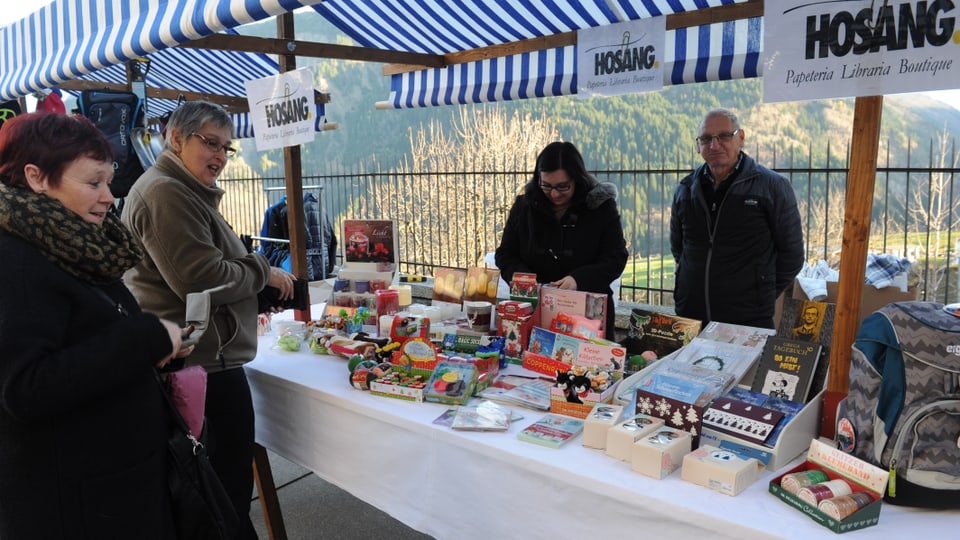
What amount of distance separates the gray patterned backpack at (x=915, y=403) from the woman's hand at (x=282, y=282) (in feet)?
5.72

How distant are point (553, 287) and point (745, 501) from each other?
113 cm

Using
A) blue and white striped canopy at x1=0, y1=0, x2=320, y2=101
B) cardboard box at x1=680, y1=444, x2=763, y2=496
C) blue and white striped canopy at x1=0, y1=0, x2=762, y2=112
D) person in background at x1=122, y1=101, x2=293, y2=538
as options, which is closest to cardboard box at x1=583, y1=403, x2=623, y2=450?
cardboard box at x1=680, y1=444, x2=763, y2=496

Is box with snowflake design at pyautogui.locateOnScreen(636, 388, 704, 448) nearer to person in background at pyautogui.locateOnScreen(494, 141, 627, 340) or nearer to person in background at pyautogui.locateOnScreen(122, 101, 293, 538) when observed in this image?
person in background at pyautogui.locateOnScreen(494, 141, 627, 340)

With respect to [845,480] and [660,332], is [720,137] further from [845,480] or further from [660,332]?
[845,480]

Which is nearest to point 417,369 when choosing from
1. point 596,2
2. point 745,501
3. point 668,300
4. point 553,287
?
point 553,287

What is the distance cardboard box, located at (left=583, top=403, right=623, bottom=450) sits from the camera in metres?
1.55

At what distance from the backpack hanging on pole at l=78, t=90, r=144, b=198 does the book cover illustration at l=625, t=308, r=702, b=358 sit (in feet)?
9.80

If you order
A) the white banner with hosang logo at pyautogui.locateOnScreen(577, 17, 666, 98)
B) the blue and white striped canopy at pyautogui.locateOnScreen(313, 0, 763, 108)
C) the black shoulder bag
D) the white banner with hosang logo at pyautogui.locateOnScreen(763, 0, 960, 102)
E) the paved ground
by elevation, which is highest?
the blue and white striped canopy at pyautogui.locateOnScreen(313, 0, 763, 108)

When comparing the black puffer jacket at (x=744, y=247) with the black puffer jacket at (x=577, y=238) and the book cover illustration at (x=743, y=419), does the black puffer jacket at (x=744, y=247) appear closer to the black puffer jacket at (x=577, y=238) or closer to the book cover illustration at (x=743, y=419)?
the black puffer jacket at (x=577, y=238)

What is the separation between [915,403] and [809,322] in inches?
22.6

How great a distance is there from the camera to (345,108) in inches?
1489

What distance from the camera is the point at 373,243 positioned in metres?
2.98

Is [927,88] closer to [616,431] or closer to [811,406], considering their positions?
[811,406]

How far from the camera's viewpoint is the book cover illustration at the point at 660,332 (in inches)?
80.5
